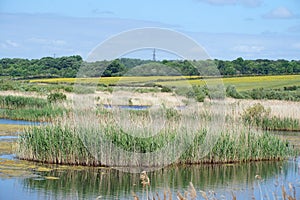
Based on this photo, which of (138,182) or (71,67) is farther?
(71,67)

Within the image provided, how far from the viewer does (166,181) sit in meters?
12.0

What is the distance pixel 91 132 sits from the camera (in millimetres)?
13211

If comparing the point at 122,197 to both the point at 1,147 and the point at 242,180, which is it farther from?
the point at 1,147

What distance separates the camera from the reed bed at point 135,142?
1304 cm

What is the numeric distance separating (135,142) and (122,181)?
1.29 m

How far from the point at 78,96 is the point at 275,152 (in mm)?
6134

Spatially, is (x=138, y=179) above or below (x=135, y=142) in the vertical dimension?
below

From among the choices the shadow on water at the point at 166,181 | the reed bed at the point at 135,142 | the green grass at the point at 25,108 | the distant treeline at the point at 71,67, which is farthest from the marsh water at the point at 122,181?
the distant treeline at the point at 71,67

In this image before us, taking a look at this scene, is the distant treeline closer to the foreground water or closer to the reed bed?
the reed bed

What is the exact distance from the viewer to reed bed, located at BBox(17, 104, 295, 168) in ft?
42.8

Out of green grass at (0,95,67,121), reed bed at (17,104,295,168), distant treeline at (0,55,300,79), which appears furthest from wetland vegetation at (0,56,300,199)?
distant treeline at (0,55,300,79)

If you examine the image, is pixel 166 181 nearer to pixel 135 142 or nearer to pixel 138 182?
pixel 138 182

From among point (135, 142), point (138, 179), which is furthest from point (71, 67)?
point (138, 179)

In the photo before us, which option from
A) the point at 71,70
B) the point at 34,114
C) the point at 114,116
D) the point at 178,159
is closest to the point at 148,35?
the point at 114,116
